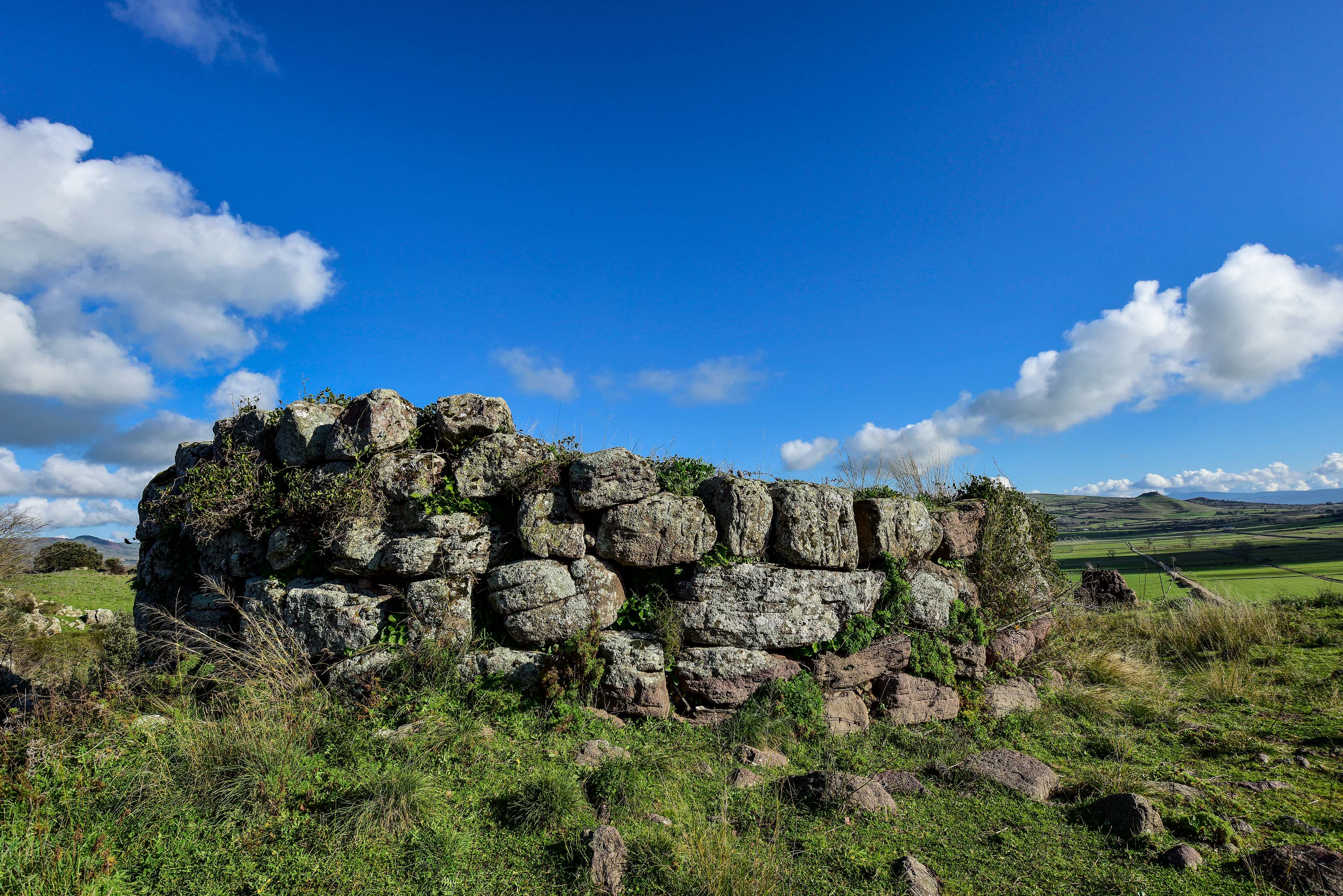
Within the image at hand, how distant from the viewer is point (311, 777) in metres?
5.47

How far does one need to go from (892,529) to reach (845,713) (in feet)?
9.18

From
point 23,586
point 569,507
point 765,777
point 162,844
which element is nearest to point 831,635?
point 765,777

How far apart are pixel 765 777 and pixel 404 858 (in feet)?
11.5

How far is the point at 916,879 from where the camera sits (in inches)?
186

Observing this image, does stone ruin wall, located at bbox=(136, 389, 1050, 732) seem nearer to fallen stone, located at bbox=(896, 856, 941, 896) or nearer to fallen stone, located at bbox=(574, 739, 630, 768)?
fallen stone, located at bbox=(574, 739, 630, 768)

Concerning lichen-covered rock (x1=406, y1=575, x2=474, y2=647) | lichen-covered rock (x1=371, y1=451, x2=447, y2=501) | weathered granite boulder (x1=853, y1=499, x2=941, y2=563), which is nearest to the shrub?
lichen-covered rock (x1=371, y1=451, x2=447, y2=501)

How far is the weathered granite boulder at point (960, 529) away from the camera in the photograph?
1029cm

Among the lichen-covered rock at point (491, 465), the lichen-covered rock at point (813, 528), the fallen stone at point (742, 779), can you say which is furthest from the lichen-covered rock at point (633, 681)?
the lichen-covered rock at point (491, 465)

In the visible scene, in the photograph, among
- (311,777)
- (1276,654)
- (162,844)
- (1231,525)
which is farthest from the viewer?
(1231,525)

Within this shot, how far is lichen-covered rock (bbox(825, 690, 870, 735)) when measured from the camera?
811 cm

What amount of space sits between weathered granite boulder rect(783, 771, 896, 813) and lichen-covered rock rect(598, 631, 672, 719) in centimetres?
210

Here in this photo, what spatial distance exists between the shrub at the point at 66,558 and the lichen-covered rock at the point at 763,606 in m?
31.5

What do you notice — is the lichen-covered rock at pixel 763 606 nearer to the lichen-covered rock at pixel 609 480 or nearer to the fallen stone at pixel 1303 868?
the lichen-covered rock at pixel 609 480

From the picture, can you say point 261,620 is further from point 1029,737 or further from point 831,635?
point 1029,737
